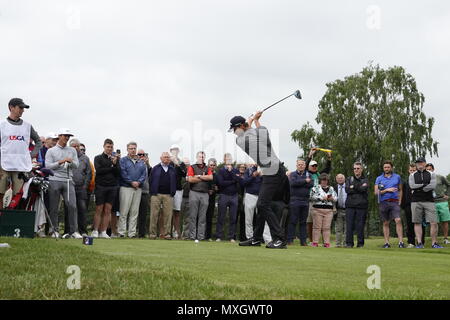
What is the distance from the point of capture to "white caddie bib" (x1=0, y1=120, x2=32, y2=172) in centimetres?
1034

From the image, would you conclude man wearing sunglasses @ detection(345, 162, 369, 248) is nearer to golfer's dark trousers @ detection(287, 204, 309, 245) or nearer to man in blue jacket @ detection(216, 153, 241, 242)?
golfer's dark trousers @ detection(287, 204, 309, 245)

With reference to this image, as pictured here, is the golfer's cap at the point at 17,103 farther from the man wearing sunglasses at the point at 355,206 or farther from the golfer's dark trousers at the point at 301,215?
the man wearing sunglasses at the point at 355,206

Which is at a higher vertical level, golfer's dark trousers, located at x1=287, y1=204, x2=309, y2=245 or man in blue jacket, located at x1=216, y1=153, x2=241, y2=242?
man in blue jacket, located at x1=216, y1=153, x2=241, y2=242

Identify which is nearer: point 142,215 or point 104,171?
point 104,171

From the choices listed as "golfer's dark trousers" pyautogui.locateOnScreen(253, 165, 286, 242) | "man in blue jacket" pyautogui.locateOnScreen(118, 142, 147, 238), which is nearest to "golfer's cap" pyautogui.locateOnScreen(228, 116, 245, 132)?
"golfer's dark trousers" pyautogui.locateOnScreen(253, 165, 286, 242)

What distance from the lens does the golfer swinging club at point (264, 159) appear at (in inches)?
452

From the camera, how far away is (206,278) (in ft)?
18.2

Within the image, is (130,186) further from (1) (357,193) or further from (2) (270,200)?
(1) (357,193)

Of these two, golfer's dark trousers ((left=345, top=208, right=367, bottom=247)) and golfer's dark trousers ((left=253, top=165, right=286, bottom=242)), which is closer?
golfer's dark trousers ((left=253, top=165, right=286, bottom=242))

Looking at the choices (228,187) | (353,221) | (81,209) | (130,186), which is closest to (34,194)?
(81,209)

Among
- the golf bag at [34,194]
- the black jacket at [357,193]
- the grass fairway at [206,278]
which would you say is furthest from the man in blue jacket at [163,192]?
the grass fairway at [206,278]

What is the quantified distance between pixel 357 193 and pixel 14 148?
894 cm
